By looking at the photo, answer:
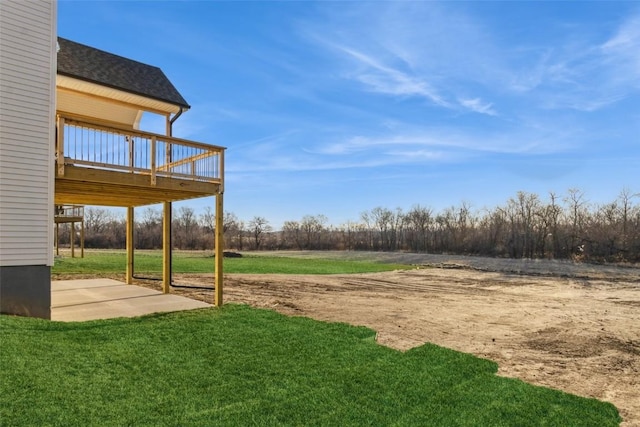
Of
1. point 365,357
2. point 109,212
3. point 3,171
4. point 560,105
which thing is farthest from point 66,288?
point 109,212

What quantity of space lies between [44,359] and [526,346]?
6.64 m

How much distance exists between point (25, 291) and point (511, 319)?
9356 millimetres

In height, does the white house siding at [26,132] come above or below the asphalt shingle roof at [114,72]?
A: below

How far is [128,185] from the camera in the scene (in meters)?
7.25

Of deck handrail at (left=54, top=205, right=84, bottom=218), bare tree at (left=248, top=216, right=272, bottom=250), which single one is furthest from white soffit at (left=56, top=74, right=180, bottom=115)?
bare tree at (left=248, top=216, right=272, bottom=250)

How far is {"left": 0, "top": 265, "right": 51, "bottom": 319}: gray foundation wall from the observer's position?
6301 millimetres

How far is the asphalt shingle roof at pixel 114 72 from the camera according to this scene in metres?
8.94

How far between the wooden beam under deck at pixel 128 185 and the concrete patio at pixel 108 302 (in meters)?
2.42

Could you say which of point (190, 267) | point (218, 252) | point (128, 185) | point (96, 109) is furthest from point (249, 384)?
point (190, 267)

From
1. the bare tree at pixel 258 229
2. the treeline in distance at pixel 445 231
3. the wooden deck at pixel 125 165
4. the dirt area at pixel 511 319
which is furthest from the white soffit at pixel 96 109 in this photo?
the bare tree at pixel 258 229

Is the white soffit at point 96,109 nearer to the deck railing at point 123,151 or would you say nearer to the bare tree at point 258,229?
the deck railing at point 123,151

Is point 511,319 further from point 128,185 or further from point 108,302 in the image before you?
point 108,302

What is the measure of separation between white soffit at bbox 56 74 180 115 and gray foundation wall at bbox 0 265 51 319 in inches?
179

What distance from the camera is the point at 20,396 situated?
3381 mm
